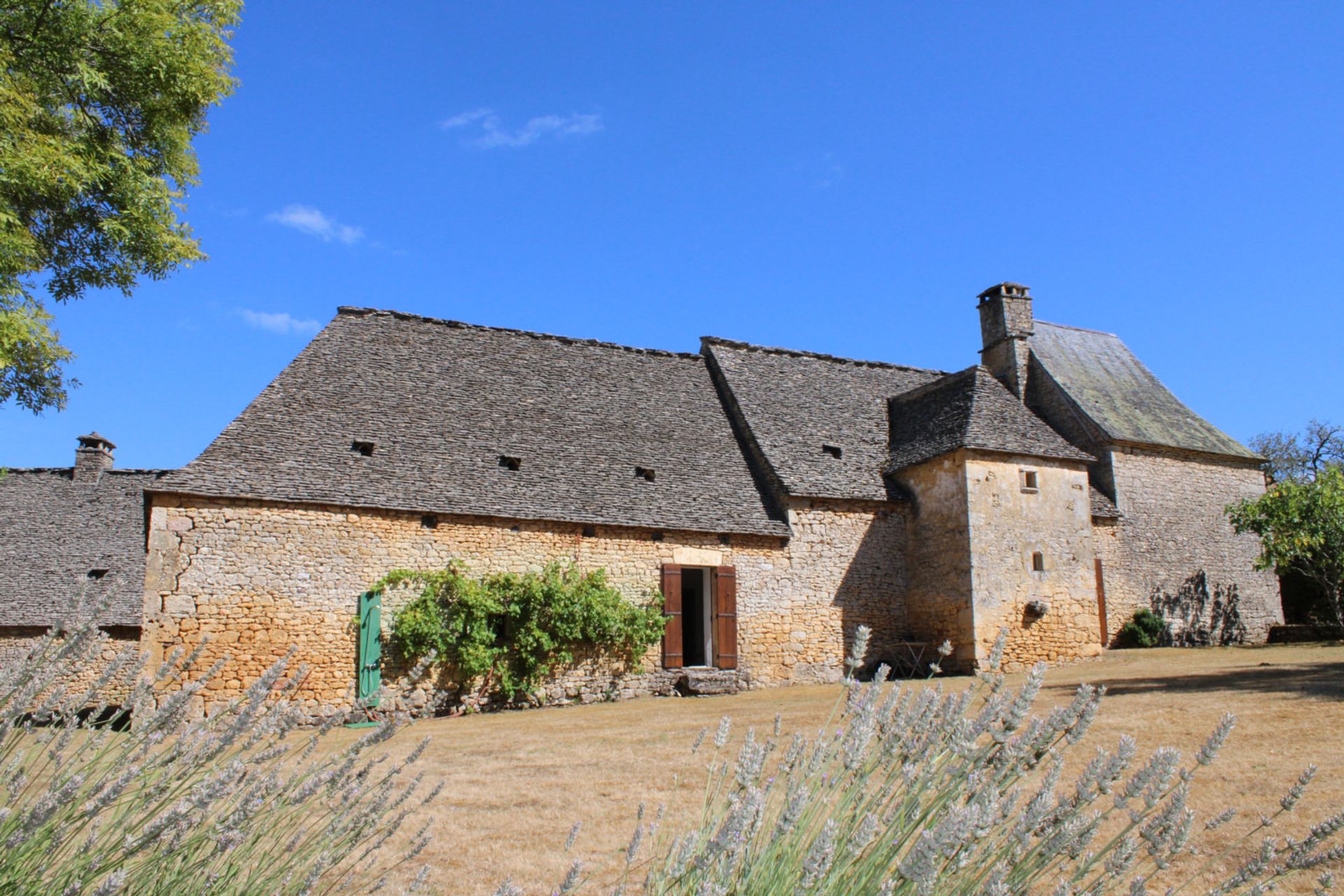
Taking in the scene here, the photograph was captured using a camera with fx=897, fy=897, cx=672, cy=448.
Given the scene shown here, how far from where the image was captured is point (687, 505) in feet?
50.3

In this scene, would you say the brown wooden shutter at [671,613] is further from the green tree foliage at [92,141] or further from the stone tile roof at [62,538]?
the stone tile roof at [62,538]

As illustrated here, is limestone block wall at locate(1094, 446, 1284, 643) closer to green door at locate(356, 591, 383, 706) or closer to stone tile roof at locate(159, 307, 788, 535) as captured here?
stone tile roof at locate(159, 307, 788, 535)

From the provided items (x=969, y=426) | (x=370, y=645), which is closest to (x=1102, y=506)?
(x=969, y=426)

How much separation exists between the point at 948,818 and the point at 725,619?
43.6 feet

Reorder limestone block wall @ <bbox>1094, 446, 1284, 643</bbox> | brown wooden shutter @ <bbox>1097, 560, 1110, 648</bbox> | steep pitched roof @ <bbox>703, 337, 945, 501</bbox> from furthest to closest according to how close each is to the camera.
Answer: limestone block wall @ <bbox>1094, 446, 1284, 643</bbox>, brown wooden shutter @ <bbox>1097, 560, 1110, 648</bbox>, steep pitched roof @ <bbox>703, 337, 945, 501</bbox>

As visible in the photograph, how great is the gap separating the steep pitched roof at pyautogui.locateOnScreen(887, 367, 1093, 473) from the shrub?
12.7 feet

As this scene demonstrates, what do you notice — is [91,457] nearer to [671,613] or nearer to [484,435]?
[484,435]

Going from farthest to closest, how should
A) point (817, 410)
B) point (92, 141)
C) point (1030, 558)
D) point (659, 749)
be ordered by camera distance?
1. point (817, 410)
2. point (1030, 558)
3. point (92, 141)
4. point (659, 749)

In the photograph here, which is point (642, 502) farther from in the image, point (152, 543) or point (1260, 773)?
point (1260, 773)

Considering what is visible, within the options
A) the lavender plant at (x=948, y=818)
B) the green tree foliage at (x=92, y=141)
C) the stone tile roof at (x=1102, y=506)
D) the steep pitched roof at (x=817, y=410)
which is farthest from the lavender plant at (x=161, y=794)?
the stone tile roof at (x=1102, y=506)

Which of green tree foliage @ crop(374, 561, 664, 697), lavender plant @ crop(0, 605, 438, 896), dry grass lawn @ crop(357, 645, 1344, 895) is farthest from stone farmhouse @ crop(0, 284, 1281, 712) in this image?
lavender plant @ crop(0, 605, 438, 896)

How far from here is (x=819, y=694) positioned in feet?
43.9

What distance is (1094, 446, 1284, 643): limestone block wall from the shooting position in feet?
60.3

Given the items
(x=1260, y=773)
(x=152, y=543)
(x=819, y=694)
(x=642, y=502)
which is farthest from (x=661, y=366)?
(x=1260, y=773)
